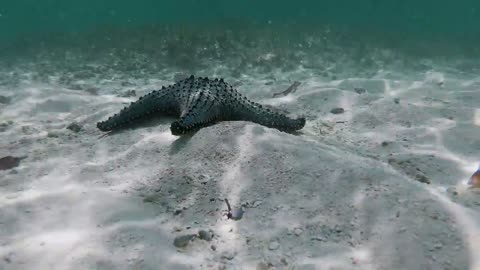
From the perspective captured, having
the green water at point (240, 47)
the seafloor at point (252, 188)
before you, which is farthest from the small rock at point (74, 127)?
the green water at point (240, 47)

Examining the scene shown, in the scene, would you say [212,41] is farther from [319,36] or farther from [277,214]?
[277,214]

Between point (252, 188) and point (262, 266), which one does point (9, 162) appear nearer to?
point (252, 188)

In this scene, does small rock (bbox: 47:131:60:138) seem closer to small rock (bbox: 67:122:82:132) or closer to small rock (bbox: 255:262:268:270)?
small rock (bbox: 67:122:82:132)

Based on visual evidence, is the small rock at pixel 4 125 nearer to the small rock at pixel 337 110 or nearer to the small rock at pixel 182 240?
the small rock at pixel 182 240

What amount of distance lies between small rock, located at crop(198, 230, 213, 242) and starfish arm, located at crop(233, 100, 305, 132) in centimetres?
196

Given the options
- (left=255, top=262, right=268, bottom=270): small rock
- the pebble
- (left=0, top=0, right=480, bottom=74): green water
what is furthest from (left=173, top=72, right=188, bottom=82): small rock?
(left=255, top=262, right=268, bottom=270): small rock

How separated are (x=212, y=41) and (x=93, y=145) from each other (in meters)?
10.1

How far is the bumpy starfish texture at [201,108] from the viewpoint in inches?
163

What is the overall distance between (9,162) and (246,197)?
266 centimetres

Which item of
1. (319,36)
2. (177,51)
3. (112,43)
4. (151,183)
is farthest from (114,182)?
(319,36)

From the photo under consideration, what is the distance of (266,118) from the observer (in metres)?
4.36

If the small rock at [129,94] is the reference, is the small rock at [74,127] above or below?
above

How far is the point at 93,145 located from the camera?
426 cm

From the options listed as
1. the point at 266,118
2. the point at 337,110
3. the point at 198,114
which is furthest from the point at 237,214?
the point at 337,110
